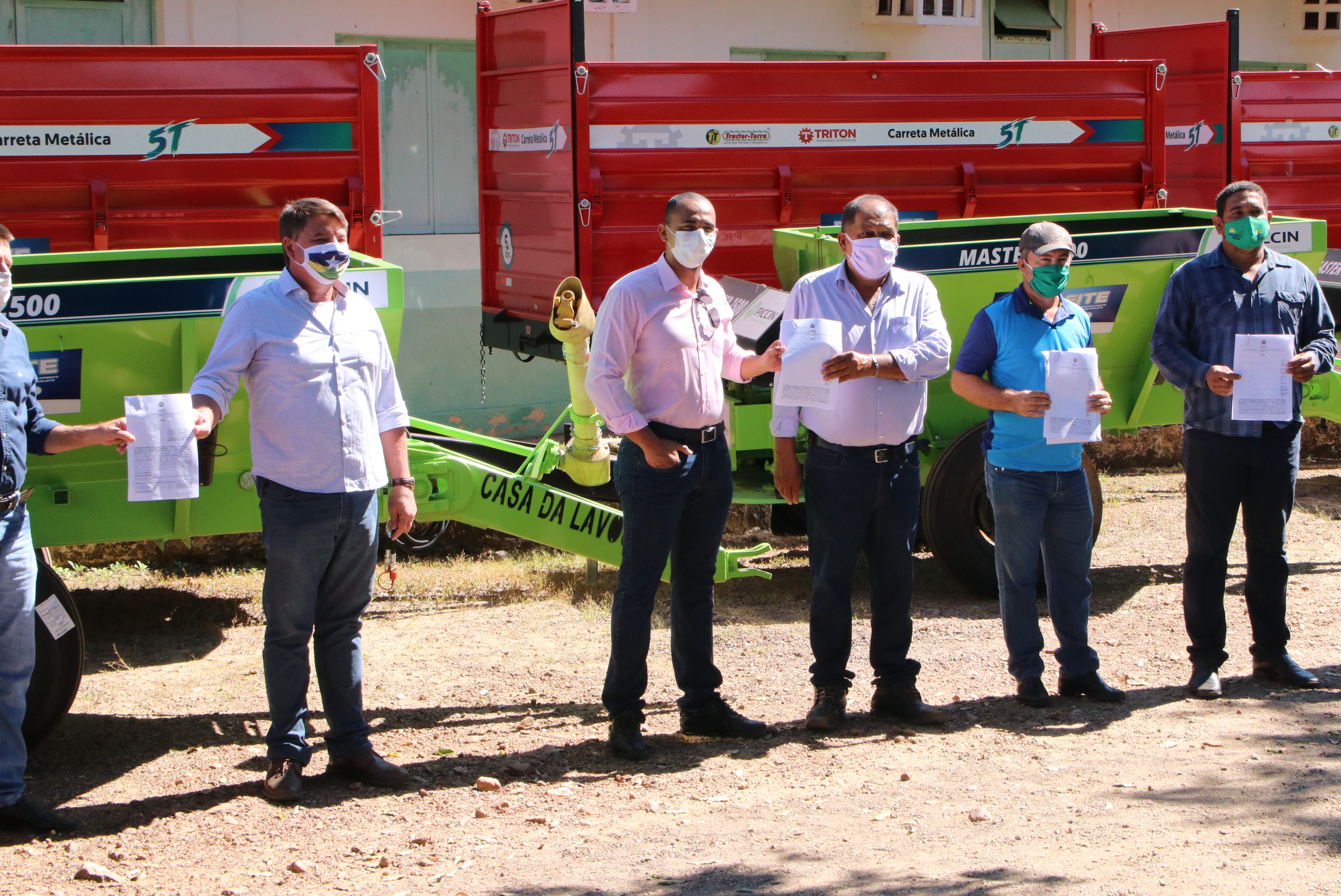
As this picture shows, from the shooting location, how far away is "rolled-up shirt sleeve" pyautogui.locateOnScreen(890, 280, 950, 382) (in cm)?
483

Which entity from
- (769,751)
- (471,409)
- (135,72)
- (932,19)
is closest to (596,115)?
(135,72)

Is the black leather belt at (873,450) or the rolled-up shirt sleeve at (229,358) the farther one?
the black leather belt at (873,450)

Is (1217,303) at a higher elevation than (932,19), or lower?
lower

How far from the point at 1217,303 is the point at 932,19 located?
24.1 feet

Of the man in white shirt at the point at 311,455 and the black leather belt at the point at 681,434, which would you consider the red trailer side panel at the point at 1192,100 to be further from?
the man in white shirt at the point at 311,455

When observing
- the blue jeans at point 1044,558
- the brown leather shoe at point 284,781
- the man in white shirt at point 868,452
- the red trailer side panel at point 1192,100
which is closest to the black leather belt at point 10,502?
the brown leather shoe at point 284,781

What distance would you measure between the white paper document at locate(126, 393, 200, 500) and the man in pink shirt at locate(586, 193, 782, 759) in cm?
124

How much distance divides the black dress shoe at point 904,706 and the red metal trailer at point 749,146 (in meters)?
3.45

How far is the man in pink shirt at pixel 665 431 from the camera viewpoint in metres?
4.65

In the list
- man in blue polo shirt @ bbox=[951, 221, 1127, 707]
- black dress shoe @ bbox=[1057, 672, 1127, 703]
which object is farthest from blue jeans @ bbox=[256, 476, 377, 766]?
black dress shoe @ bbox=[1057, 672, 1127, 703]

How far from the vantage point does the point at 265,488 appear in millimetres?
4379

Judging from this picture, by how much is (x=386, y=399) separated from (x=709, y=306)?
44.5 inches

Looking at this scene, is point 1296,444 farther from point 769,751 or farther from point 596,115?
point 596,115

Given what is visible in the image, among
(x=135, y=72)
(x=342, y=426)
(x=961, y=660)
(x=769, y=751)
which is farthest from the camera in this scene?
(x=135, y=72)
